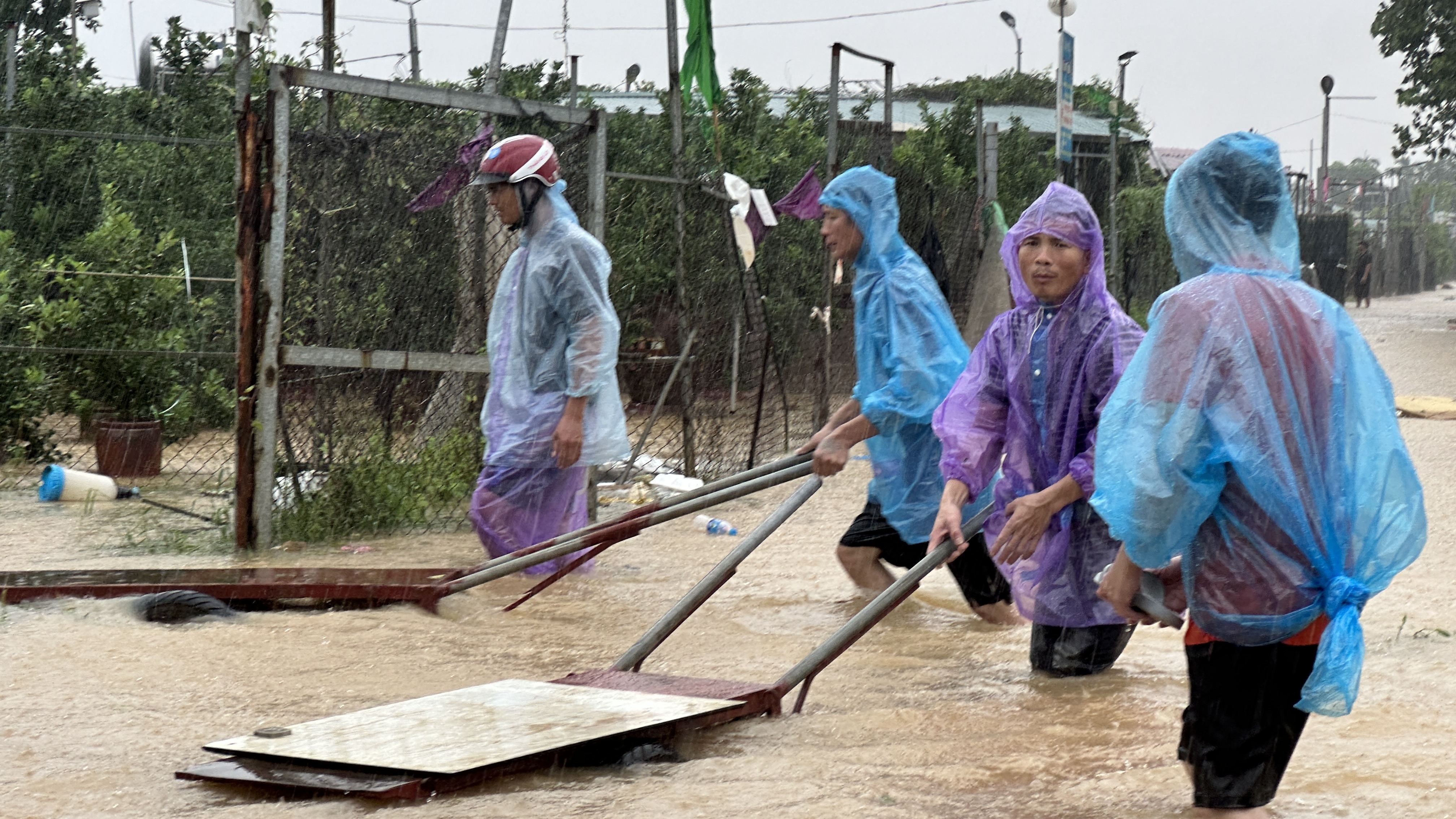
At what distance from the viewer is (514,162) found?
5645 millimetres

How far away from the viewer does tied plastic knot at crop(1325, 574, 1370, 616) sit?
277cm

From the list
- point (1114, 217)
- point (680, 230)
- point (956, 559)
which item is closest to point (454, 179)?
point (680, 230)

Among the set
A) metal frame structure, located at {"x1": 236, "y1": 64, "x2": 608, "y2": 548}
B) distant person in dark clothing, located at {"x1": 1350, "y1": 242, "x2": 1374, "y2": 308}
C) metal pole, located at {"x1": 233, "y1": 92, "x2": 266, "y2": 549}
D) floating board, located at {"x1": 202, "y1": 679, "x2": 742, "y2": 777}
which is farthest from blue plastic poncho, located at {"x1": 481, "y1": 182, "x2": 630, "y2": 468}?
distant person in dark clothing, located at {"x1": 1350, "y1": 242, "x2": 1374, "y2": 308}

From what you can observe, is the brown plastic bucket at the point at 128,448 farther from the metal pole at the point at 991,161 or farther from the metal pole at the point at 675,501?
the metal pole at the point at 991,161

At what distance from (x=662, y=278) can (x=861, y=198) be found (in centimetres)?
629

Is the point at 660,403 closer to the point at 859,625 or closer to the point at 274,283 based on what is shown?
the point at 274,283

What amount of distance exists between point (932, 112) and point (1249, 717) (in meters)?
17.9

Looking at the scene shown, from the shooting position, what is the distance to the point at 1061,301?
425cm

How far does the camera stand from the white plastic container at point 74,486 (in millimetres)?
7910

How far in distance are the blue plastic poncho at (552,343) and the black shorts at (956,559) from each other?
3.57ft

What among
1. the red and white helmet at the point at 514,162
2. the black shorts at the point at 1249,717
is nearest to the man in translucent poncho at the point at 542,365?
the red and white helmet at the point at 514,162

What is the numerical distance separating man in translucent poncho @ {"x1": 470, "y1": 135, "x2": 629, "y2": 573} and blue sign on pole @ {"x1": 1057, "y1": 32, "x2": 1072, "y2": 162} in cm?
538

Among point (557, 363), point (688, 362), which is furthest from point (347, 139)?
point (688, 362)

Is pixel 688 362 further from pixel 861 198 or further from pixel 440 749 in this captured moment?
pixel 440 749
